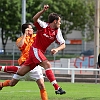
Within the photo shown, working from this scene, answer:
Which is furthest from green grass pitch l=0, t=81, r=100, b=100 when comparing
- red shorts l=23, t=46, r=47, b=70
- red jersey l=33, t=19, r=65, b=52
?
A: red jersey l=33, t=19, r=65, b=52

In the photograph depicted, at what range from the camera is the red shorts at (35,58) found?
10.8 m

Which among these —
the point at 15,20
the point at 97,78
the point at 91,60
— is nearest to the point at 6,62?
the point at 91,60

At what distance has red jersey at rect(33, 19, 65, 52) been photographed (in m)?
10.8

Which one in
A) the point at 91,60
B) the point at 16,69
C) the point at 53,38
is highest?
the point at 53,38

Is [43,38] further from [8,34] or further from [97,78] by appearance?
[8,34]

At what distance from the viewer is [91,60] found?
38.1m

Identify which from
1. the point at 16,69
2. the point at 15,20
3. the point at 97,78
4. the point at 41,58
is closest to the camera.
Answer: the point at 41,58

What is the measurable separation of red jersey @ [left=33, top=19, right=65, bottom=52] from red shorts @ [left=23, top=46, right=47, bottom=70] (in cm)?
12

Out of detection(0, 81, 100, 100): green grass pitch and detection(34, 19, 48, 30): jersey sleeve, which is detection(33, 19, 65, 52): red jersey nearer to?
detection(34, 19, 48, 30): jersey sleeve

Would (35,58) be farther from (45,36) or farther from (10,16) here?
(10,16)

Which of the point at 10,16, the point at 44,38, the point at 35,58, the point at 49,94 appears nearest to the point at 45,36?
the point at 44,38

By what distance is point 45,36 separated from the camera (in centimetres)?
1081

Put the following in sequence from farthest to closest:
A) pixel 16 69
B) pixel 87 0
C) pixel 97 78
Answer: pixel 87 0, pixel 97 78, pixel 16 69

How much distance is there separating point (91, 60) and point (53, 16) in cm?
2754
